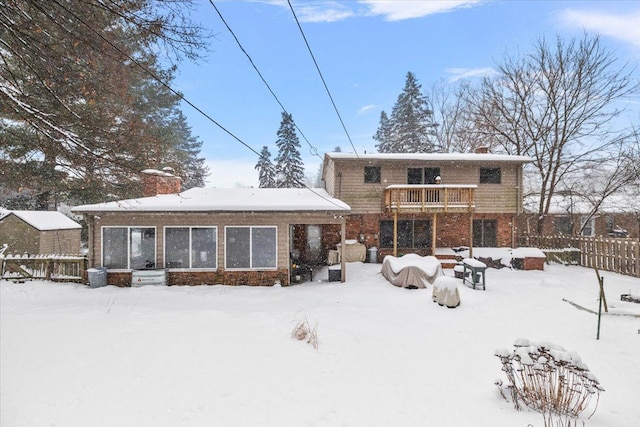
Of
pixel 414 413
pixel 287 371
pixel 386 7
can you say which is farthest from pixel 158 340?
pixel 386 7

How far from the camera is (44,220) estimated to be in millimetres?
16344

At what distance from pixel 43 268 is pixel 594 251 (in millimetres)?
23775

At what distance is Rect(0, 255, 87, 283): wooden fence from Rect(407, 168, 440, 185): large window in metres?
15.4

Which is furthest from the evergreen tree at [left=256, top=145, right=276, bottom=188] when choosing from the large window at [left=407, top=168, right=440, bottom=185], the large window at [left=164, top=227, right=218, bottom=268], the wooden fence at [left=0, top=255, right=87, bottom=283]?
the wooden fence at [left=0, top=255, right=87, bottom=283]

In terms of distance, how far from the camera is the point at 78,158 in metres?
5.83

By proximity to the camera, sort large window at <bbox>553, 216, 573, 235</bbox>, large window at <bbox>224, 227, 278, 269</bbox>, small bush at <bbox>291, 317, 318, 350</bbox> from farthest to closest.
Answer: large window at <bbox>553, 216, 573, 235</bbox>
large window at <bbox>224, 227, 278, 269</bbox>
small bush at <bbox>291, 317, 318, 350</bbox>

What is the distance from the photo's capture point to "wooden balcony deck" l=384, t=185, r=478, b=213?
586 inches

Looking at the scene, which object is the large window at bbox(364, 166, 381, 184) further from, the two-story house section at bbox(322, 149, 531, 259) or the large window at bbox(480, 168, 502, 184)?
the large window at bbox(480, 168, 502, 184)

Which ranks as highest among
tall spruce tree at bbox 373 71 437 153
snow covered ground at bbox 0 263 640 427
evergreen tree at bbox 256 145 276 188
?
tall spruce tree at bbox 373 71 437 153

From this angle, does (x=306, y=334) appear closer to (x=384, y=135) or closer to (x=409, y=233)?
(x=409, y=233)

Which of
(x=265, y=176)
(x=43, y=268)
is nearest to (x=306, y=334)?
(x=43, y=268)

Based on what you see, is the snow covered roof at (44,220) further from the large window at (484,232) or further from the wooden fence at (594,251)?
the wooden fence at (594,251)

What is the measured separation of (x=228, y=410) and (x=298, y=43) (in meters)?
6.01

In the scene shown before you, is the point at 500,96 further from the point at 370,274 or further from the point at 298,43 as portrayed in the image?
the point at 298,43
